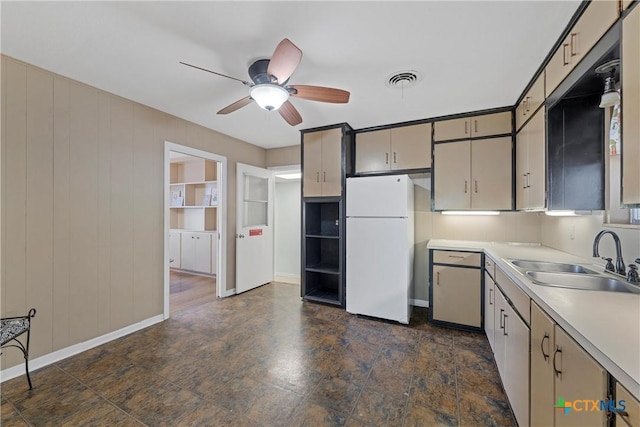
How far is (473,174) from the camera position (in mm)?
3006

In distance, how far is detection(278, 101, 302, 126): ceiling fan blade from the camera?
2355mm

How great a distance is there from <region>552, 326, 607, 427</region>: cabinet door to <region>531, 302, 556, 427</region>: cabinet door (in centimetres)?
6

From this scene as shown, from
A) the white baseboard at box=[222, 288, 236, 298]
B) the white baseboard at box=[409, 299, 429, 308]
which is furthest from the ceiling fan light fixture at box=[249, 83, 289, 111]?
the white baseboard at box=[409, 299, 429, 308]

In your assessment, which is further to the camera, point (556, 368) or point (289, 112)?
point (289, 112)

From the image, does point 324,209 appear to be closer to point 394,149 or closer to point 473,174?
point 394,149

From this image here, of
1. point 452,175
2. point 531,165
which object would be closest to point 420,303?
point 452,175

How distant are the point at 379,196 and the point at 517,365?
1.96 meters

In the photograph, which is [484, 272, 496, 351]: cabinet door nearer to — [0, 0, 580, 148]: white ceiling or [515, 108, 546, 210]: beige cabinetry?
[515, 108, 546, 210]: beige cabinetry

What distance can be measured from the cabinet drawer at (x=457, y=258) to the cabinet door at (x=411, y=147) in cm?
111

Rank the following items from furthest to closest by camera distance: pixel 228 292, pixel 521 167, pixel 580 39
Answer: pixel 228 292
pixel 521 167
pixel 580 39

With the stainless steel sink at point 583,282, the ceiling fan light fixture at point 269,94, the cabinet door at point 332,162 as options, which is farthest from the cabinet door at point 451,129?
the ceiling fan light fixture at point 269,94

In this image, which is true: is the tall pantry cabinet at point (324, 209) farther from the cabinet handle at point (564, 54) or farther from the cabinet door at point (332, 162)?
the cabinet handle at point (564, 54)

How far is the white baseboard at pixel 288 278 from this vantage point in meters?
4.81

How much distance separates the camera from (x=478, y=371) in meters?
2.09
